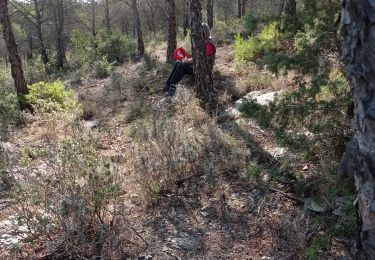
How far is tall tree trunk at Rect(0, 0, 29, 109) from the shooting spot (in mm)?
7750

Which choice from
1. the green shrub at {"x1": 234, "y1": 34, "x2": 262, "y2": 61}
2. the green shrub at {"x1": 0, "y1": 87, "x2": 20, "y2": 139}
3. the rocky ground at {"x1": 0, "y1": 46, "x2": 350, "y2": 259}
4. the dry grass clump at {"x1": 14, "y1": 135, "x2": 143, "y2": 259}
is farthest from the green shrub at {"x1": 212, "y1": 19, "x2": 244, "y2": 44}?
the dry grass clump at {"x1": 14, "y1": 135, "x2": 143, "y2": 259}

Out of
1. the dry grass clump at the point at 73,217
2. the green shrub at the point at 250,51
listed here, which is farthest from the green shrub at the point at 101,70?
the dry grass clump at the point at 73,217

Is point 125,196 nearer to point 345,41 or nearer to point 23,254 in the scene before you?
point 23,254

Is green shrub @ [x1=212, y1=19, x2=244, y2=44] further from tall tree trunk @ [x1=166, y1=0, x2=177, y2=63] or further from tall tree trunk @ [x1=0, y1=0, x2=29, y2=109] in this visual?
tall tree trunk @ [x1=0, y1=0, x2=29, y2=109]

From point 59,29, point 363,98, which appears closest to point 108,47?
point 59,29

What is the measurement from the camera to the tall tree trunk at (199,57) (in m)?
6.34

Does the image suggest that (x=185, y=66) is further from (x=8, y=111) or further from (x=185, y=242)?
(x=185, y=242)

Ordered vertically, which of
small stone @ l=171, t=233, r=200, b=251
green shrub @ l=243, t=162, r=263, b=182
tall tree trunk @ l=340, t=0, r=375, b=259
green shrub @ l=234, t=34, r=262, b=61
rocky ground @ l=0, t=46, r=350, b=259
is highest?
tall tree trunk @ l=340, t=0, r=375, b=259

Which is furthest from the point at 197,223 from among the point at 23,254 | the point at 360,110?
the point at 360,110

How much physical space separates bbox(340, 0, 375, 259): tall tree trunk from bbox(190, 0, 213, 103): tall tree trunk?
499cm

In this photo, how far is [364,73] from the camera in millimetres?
1270

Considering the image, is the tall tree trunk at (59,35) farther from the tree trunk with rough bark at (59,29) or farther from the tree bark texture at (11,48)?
the tree bark texture at (11,48)

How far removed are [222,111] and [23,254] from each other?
3868 millimetres

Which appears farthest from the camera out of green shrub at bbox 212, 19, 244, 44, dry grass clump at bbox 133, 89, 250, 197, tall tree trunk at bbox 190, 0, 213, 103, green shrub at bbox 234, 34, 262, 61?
green shrub at bbox 212, 19, 244, 44
